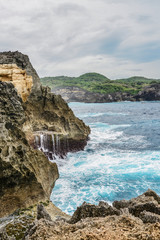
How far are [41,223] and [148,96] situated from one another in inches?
4756

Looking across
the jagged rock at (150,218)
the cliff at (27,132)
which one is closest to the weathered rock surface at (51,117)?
the cliff at (27,132)

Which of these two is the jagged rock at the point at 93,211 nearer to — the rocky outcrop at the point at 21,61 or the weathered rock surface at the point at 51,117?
the weathered rock surface at the point at 51,117

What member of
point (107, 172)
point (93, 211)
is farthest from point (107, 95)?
point (93, 211)

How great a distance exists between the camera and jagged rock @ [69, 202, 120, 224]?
6.10 meters

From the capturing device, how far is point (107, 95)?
→ 408ft

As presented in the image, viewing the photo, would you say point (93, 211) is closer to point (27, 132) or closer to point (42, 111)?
point (27, 132)

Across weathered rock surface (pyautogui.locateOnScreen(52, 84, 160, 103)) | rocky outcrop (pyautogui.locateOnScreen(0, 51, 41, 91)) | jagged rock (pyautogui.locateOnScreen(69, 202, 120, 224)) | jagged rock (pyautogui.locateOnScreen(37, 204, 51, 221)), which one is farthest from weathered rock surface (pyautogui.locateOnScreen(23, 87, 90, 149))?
weathered rock surface (pyautogui.locateOnScreen(52, 84, 160, 103))

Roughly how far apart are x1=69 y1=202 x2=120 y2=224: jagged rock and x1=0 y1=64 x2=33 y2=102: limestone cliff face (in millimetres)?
18284

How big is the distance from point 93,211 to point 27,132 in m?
16.0

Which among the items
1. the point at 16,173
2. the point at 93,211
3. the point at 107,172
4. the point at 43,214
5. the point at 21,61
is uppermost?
the point at 21,61

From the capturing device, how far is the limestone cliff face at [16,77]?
→ 21922 mm

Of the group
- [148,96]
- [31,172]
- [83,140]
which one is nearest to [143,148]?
[83,140]

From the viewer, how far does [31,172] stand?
955 cm

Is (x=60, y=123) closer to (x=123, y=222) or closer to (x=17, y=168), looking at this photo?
(x=17, y=168)
